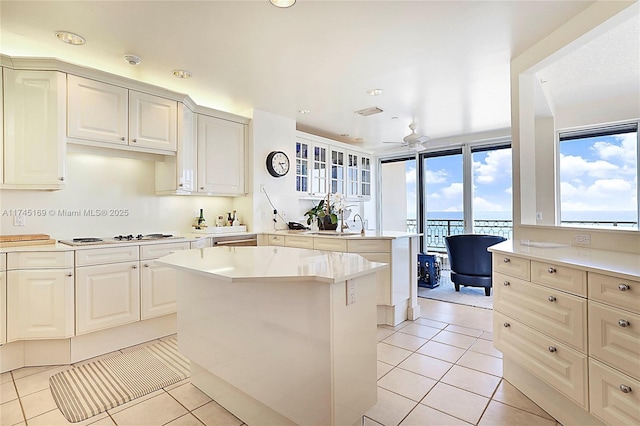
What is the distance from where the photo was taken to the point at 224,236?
12.4 ft

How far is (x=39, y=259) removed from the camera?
251 cm

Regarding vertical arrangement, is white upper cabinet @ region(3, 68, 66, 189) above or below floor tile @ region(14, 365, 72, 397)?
above

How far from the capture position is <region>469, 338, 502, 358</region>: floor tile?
2725 mm

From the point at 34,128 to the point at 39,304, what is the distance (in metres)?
1.42

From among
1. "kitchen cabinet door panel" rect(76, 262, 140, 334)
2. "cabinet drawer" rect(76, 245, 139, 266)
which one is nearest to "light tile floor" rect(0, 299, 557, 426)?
"kitchen cabinet door panel" rect(76, 262, 140, 334)

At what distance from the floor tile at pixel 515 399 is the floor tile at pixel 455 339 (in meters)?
0.67

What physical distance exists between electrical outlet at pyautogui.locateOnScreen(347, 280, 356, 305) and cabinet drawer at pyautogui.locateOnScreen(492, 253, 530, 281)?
3.88ft

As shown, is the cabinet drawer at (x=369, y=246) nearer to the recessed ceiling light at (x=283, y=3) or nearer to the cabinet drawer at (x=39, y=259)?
the recessed ceiling light at (x=283, y=3)

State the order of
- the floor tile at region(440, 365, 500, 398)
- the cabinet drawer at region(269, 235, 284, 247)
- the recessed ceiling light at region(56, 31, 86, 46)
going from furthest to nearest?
1. the cabinet drawer at region(269, 235, 284, 247)
2. the recessed ceiling light at region(56, 31, 86, 46)
3. the floor tile at region(440, 365, 500, 398)

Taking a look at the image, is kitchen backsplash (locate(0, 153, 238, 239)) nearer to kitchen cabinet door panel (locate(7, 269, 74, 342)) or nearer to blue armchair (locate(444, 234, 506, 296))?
kitchen cabinet door panel (locate(7, 269, 74, 342))

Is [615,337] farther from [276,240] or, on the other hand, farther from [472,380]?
[276,240]

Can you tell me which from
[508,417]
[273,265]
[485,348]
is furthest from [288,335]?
[485,348]

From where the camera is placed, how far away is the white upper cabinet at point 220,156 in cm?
381

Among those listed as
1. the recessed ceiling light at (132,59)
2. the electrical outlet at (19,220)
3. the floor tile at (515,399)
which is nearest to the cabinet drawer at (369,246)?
the floor tile at (515,399)
